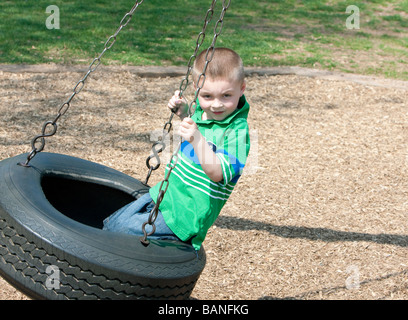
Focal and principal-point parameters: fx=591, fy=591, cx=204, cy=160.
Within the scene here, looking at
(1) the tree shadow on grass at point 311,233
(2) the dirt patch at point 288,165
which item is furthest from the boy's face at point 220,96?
(1) the tree shadow on grass at point 311,233

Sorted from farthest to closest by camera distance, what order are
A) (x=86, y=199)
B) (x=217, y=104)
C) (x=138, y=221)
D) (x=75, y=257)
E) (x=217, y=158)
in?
(x=86, y=199)
(x=138, y=221)
(x=217, y=104)
(x=217, y=158)
(x=75, y=257)

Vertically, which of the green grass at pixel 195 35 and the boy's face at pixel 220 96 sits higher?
the boy's face at pixel 220 96

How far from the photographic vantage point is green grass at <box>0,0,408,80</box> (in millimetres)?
7797

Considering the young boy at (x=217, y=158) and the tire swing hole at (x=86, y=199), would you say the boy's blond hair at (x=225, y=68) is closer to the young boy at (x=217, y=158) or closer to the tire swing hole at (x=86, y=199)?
the young boy at (x=217, y=158)

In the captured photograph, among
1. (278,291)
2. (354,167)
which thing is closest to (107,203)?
(278,291)

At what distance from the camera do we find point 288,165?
17.1 feet

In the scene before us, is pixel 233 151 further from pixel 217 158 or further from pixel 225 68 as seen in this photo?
pixel 225 68

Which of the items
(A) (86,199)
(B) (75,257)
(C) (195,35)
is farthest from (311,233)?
(C) (195,35)

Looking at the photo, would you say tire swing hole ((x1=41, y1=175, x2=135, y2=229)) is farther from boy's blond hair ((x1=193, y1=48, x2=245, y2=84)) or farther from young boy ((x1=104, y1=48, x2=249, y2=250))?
A: boy's blond hair ((x1=193, y1=48, x2=245, y2=84))

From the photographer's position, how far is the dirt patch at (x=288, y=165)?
11.8 ft

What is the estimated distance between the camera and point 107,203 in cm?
313

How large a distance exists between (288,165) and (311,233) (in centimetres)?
121

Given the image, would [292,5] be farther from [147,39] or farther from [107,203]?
[107,203]
